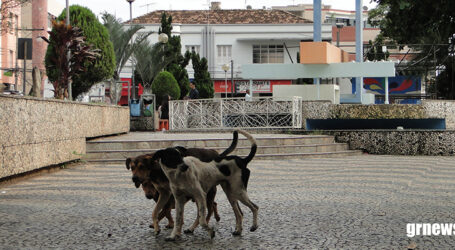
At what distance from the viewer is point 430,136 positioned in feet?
60.2

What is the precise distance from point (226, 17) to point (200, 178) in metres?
52.2

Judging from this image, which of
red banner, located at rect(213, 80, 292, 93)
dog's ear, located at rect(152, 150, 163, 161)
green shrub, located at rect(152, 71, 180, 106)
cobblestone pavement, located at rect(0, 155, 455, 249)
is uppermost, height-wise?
red banner, located at rect(213, 80, 292, 93)

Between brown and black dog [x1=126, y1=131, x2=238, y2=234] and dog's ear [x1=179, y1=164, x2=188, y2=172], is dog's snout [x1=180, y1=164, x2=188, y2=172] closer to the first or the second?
dog's ear [x1=179, y1=164, x2=188, y2=172]

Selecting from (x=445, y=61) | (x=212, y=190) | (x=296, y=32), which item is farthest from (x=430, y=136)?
(x=296, y=32)

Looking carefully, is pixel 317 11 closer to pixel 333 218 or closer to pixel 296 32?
pixel 333 218

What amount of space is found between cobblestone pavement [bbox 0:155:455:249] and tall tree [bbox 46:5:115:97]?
901 cm

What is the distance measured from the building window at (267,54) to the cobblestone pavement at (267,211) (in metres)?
41.1

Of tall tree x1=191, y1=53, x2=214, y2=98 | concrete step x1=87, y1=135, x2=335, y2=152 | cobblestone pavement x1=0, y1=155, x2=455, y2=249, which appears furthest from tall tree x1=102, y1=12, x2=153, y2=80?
cobblestone pavement x1=0, y1=155, x2=455, y2=249

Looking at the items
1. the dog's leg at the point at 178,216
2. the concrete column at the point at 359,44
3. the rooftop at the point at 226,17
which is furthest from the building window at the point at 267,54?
the dog's leg at the point at 178,216

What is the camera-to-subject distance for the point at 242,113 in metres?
22.2

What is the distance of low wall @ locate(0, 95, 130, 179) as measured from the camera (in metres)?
10.1

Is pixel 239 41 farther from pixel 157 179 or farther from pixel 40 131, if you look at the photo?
pixel 157 179

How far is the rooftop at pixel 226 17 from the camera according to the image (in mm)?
55781

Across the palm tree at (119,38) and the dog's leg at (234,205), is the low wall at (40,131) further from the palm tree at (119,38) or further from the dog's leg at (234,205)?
the palm tree at (119,38)
